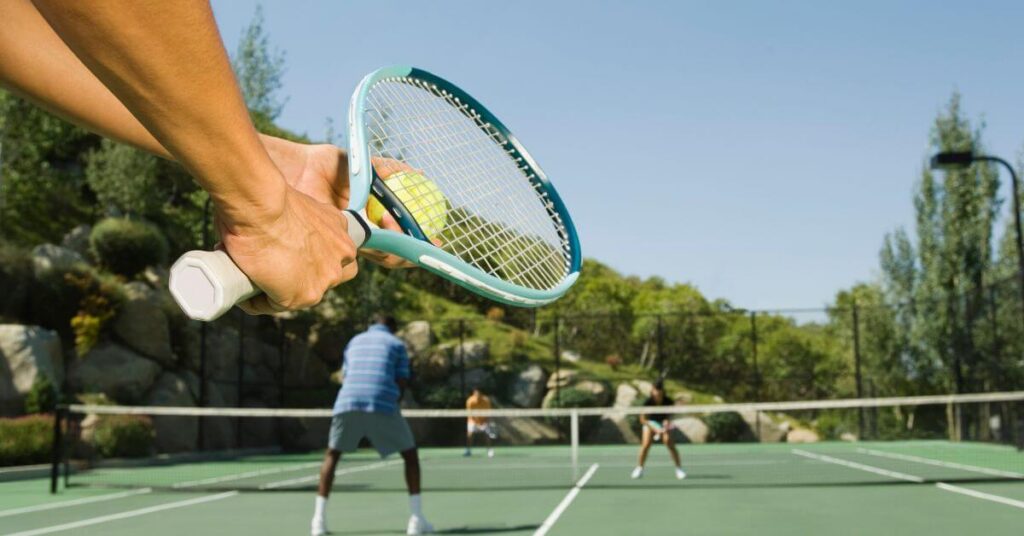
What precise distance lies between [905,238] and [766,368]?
40.7 ft

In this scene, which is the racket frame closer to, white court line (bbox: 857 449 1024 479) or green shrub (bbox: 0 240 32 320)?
white court line (bbox: 857 449 1024 479)

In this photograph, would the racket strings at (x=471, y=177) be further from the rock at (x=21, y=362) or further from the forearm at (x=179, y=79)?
the rock at (x=21, y=362)

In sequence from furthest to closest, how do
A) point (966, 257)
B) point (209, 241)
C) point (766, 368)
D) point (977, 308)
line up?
point (766, 368)
point (966, 257)
point (209, 241)
point (977, 308)

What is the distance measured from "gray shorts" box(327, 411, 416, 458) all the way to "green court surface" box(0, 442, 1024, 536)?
23.1 inches

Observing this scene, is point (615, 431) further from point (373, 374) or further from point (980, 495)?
point (373, 374)

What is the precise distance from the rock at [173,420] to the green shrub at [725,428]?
12.9 metres

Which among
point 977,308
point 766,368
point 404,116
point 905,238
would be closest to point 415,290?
point 766,368

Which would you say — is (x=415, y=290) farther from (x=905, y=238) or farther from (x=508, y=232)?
(x=508, y=232)

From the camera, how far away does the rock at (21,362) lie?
15.7 m

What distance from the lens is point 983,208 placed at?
2972 cm

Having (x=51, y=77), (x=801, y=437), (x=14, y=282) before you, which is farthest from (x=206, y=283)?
(x=801, y=437)

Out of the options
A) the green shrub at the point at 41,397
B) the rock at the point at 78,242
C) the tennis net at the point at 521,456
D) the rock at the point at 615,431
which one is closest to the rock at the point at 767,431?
the tennis net at the point at 521,456

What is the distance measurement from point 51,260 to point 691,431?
52.0ft

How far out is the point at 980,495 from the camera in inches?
343
